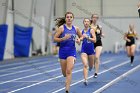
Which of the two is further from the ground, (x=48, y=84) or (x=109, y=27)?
(x=109, y=27)

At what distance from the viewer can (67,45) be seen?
1026 cm

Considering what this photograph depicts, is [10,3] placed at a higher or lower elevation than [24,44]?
higher

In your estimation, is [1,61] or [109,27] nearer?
[1,61]

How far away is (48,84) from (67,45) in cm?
272

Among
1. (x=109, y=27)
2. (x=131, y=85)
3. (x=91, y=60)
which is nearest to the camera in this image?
(x=131, y=85)

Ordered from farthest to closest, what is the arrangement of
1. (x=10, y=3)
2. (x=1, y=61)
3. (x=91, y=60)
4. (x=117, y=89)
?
(x=10, y=3) < (x=1, y=61) < (x=91, y=60) < (x=117, y=89)

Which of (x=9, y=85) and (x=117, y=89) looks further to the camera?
(x=9, y=85)

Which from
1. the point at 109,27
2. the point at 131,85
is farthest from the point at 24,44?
the point at 131,85

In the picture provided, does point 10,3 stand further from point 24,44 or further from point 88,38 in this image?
point 88,38

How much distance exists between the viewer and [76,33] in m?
10.5

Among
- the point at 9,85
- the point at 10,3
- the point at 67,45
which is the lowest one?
the point at 9,85

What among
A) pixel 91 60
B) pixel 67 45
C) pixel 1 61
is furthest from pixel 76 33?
pixel 1 61

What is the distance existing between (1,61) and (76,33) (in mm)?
13624

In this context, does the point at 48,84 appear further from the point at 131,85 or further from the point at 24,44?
the point at 24,44
